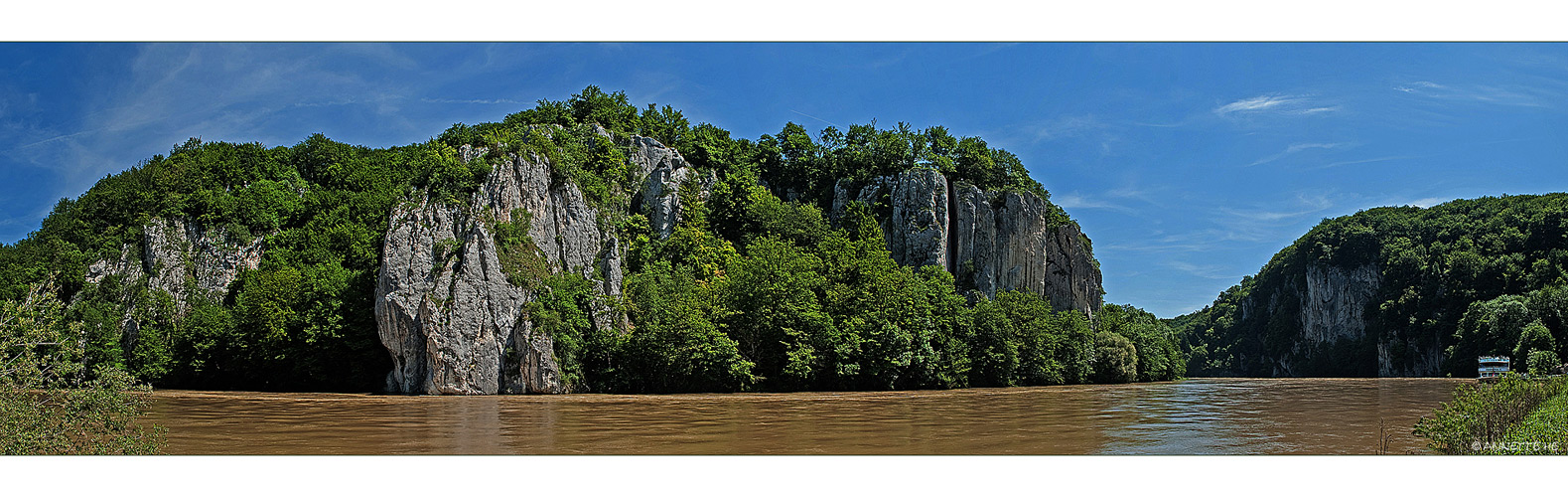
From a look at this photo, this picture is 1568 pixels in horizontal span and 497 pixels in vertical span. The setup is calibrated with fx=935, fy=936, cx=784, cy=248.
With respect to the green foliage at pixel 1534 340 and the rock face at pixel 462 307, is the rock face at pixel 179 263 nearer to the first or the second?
the rock face at pixel 462 307

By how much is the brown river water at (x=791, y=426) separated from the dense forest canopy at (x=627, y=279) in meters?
10.6

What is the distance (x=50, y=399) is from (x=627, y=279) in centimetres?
3532

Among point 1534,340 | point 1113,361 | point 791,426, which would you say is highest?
point 1534,340

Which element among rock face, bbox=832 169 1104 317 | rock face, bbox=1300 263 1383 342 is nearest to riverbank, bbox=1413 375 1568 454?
rock face, bbox=832 169 1104 317

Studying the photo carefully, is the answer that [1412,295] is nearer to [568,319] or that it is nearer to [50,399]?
[568,319]

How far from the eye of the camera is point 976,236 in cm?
6200

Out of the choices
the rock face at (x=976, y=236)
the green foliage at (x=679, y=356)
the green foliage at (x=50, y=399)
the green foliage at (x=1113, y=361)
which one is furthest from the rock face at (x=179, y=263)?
the green foliage at (x=1113, y=361)

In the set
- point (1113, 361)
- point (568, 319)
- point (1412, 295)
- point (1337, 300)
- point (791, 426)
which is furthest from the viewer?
point (1337, 300)

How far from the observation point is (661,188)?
55219 mm

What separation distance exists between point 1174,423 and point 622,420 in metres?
12.2

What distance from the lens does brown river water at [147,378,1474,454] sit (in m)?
15.2

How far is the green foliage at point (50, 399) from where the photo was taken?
10086mm

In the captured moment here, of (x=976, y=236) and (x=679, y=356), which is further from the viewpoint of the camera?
(x=976, y=236)

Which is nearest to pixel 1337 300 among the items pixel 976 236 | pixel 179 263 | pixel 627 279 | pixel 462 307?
pixel 976 236
